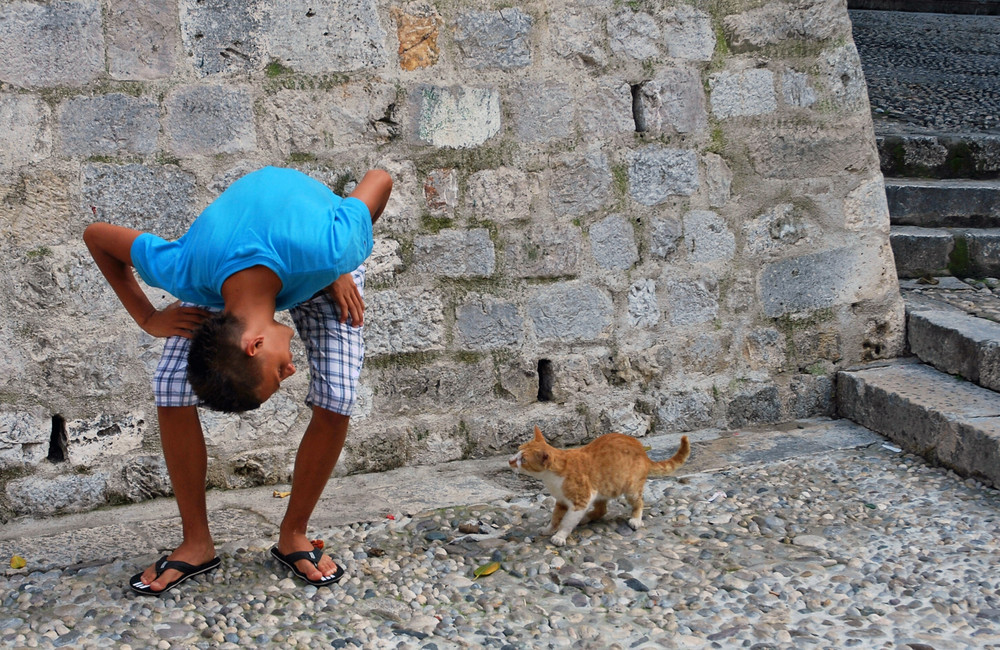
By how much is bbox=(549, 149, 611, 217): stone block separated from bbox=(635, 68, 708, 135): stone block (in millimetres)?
227

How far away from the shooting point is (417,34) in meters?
3.33

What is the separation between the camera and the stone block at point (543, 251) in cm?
352

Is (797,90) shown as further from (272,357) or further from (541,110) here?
(272,357)

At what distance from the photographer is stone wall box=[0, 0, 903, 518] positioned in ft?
10.00

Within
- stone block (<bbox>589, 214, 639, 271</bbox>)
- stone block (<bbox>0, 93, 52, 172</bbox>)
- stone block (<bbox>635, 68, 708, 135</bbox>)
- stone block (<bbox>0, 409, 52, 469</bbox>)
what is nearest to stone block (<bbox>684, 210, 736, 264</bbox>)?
stone block (<bbox>589, 214, 639, 271</bbox>)

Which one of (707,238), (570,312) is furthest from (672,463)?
(707,238)

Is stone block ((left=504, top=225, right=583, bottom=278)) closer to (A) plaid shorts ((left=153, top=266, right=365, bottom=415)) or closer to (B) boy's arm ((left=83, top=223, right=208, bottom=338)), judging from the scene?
(A) plaid shorts ((left=153, top=266, right=365, bottom=415))

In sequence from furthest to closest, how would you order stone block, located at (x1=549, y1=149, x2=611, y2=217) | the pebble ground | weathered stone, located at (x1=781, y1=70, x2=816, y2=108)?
weathered stone, located at (x1=781, y1=70, x2=816, y2=108)
stone block, located at (x1=549, y1=149, x2=611, y2=217)
the pebble ground

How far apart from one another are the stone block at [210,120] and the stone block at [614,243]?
1.27m

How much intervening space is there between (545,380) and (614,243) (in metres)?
0.58

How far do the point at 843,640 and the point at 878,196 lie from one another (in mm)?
2223

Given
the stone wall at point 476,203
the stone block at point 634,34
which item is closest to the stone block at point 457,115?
the stone wall at point 476,203

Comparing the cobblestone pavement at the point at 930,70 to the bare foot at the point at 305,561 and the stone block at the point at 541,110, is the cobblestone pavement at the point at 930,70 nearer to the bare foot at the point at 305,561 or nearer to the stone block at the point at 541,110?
the stone block at the point at 541,110

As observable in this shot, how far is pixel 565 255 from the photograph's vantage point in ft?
11.7
